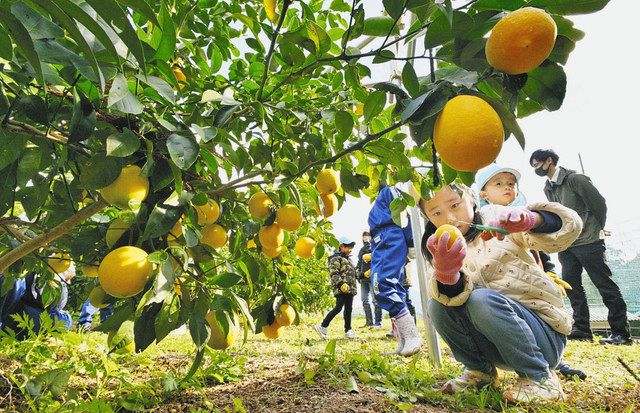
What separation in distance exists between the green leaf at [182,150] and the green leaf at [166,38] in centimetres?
21

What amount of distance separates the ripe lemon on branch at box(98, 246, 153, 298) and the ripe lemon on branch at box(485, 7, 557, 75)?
2.72ft

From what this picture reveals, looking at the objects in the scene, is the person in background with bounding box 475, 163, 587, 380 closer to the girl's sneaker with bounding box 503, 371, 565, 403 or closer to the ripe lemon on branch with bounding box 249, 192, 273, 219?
the girl's sneaker with bounding box 503, 371, 565, 403

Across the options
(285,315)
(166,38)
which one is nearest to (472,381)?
(285,315)

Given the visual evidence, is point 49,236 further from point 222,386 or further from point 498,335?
point 498,335

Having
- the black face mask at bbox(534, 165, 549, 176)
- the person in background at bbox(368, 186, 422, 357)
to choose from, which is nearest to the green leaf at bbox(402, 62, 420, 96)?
the person in background at bbox(368, 186, 422, 357)

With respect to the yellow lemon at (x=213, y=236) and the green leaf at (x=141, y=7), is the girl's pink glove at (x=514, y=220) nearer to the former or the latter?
the yellow lemon at (x=213, y=236)

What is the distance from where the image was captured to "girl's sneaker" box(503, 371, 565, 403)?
1.52m

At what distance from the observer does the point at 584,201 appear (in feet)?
12.2

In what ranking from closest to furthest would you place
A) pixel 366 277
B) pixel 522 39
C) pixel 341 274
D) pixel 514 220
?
pixel 522 39
pixel 514 220
pixel 341 274
pixel 366 277

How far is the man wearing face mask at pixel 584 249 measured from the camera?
11.8 feet

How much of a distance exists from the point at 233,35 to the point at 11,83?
2.99ft

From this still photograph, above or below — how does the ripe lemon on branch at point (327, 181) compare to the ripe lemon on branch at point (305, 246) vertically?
above

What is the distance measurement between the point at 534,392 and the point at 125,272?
1530 millimetres

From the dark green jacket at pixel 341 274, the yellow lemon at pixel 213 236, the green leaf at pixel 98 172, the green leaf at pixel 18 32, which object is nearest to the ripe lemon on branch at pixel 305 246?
the yellow lemon at pixel 213 236
